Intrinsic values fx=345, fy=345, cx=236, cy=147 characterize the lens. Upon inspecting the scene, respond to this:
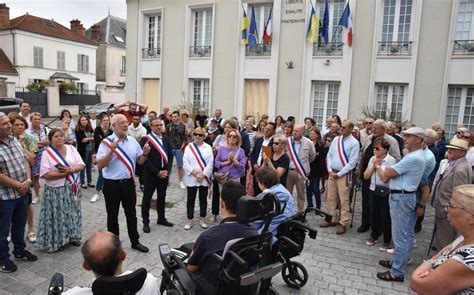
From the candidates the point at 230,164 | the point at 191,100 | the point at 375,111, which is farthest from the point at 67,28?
the point at 230,164

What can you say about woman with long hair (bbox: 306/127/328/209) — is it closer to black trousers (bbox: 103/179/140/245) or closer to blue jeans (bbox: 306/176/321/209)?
blue jeans (bbox: 306/176/321/209)

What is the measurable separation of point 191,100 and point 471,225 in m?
15.0

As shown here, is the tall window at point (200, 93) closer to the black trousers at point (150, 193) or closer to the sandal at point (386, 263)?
the black trousers at point (150, 193)

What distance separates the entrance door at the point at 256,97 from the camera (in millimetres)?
14766

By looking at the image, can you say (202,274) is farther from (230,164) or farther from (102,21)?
(102,21)

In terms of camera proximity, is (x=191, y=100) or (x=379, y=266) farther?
(x=191, y=100)

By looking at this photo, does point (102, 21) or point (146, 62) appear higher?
point (102, 21)

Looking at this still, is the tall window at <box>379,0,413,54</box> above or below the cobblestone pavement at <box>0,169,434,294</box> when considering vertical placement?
above

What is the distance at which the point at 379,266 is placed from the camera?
4.98 metres

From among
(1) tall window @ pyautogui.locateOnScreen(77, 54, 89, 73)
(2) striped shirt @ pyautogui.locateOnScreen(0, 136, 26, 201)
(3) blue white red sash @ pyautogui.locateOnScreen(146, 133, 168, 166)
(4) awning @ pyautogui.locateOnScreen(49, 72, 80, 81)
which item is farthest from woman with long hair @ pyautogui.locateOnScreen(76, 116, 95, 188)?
(1) tall window @ pyautogui.locateOnScreen(77, 54, 89, 73)

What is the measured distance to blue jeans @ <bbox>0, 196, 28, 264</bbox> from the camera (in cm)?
420

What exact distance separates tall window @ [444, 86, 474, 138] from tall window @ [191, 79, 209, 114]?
9565 millimetres

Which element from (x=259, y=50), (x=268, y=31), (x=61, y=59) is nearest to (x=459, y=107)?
(x=268, y=31)

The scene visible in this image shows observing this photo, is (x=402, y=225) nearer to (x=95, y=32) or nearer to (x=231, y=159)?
(x=231, y=159)
